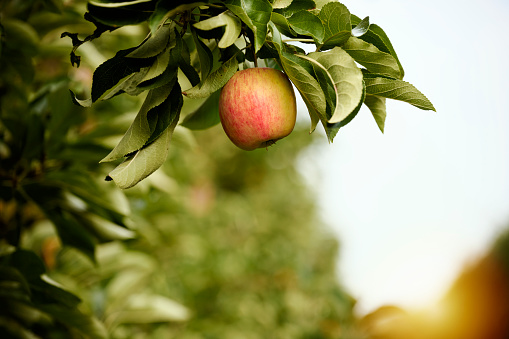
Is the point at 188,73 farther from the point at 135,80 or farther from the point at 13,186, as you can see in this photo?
the point at 13,186

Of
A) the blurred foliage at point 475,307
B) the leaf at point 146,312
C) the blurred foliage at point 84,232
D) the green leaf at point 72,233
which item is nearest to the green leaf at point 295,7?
the blurred foliage at point 84,232

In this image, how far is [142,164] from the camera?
42 cm

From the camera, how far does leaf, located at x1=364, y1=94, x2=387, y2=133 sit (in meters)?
0.46

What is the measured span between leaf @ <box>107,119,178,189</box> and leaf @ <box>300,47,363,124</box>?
0.58 feet

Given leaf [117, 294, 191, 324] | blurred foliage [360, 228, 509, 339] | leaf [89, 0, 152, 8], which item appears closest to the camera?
leaf [89, 0, 152, 8]

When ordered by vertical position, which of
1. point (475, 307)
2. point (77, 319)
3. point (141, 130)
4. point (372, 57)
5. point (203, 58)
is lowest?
point (77, 319)

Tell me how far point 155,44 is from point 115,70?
6cm

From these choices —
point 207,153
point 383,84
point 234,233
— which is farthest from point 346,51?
point 207,153

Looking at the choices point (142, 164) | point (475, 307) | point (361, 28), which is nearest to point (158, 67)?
point (142, 164)

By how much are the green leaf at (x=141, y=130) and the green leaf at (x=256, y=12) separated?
11cm

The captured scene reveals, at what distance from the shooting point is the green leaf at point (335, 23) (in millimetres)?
426

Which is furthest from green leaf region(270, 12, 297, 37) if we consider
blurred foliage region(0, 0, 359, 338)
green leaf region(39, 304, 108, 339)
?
green leaf region(39, 304, 108, 339)

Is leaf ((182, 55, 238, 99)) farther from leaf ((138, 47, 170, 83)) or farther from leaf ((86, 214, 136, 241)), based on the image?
leaf ((86, 214, 136, 241))

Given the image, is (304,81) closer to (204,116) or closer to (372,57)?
(372,57)
